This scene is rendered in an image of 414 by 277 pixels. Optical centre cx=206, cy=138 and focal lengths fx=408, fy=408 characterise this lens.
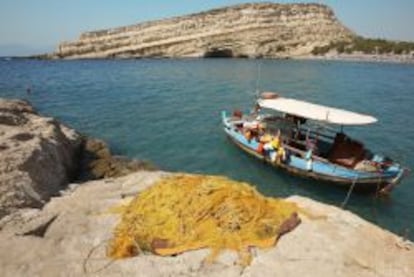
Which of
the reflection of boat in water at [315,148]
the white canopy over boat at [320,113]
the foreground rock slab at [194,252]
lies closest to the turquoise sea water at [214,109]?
the reflection of boat in water at [315,148]

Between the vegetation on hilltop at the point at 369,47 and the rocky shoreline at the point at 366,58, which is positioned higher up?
the vegetation on hilltop at the point at 369,47

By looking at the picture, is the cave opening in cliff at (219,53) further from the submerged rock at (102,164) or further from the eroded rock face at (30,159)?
the eroded rock face at (30,159)

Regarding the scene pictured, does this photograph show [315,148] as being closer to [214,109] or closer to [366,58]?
[214,109]

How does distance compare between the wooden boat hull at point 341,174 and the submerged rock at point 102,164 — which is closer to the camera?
the wooden boat hull at point 341,174

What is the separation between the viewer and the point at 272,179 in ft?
64.2

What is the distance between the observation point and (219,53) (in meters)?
102

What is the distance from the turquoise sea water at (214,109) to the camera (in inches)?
742

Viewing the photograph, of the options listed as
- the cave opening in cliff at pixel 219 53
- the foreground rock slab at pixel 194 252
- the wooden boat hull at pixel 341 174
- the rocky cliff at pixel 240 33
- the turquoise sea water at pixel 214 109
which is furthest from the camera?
the cave opening in cliff at pixel 219 53

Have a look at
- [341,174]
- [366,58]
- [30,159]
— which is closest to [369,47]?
[366,58]

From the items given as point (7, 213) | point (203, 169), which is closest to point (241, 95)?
point (203, 169)

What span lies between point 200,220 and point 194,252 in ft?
2.99

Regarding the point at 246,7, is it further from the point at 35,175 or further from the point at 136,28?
the point at 35,175

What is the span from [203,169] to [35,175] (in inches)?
363

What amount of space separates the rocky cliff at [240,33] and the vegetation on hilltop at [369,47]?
9.91ft
